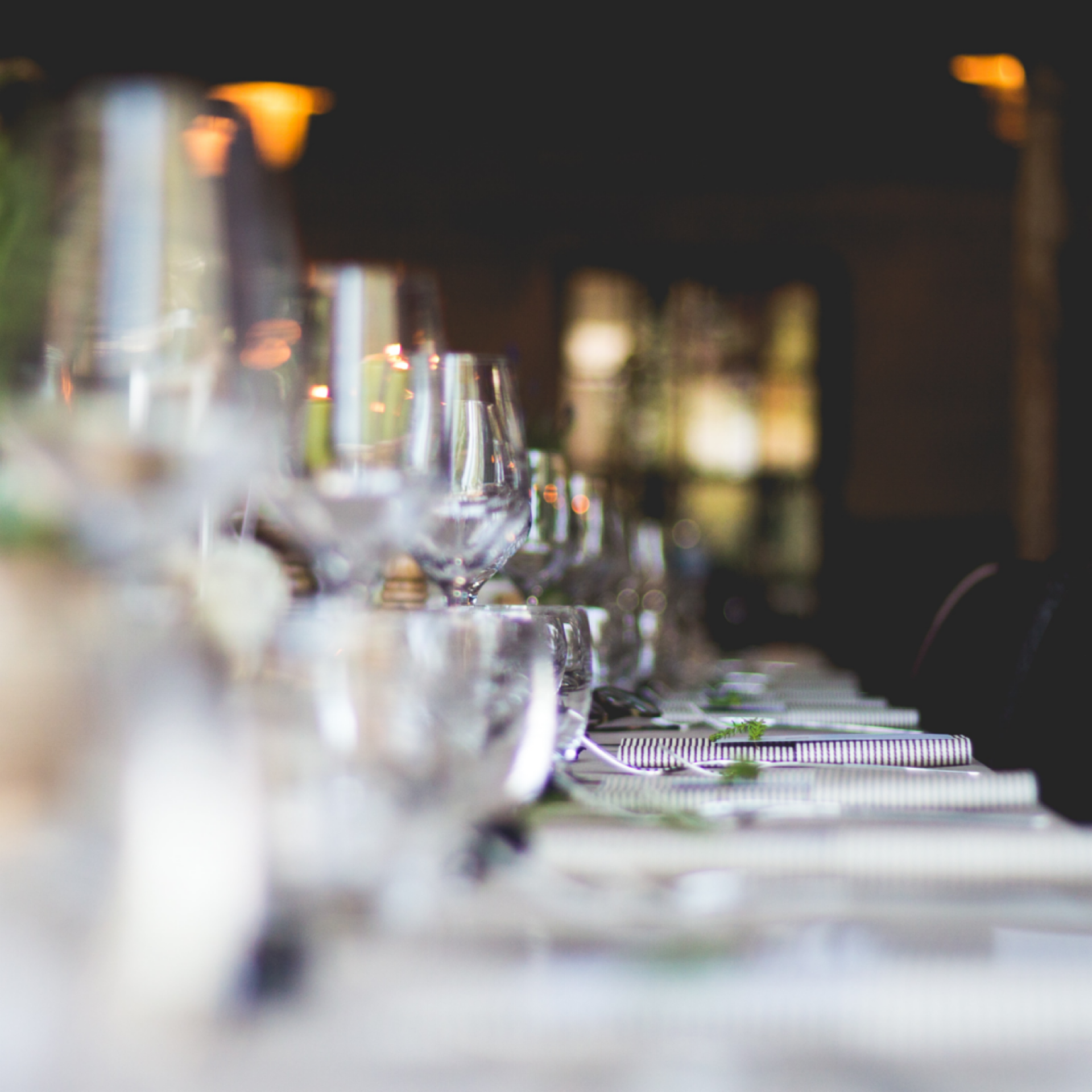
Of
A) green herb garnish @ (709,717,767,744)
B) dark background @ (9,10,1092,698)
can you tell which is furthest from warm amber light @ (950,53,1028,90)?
green herb garnish @ (709,717,767,744)

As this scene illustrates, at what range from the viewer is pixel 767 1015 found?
0.32 meters

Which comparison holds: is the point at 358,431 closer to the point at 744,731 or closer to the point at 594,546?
the point at 744,731

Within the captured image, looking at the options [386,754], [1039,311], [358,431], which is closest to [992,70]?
[1039,311]

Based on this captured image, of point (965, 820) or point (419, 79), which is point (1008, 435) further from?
point (965, 820)

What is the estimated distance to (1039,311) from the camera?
5191mm

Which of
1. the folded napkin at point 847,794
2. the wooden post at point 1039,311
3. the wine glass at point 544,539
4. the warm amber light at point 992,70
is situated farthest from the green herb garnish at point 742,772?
the warm amber light at point 992,70

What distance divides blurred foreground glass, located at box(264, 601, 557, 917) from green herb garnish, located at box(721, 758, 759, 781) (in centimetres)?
21

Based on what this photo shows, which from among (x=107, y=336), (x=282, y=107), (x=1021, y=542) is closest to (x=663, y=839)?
(x=107, y=336)

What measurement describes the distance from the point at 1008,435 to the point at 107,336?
720 cm

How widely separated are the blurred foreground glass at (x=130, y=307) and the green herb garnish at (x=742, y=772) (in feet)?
0.99

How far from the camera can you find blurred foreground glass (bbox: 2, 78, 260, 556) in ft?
1.40

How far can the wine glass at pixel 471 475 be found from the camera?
682mm

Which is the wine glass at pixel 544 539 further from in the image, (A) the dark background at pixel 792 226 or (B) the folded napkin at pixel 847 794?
(A) the dark background at pixel 792 226

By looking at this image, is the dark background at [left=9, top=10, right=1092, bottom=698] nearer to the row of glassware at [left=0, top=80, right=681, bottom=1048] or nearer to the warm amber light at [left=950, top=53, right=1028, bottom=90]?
the warm amber light at [left=950, top=53, right=1028, bottom=90]
